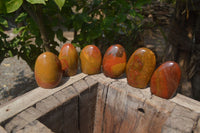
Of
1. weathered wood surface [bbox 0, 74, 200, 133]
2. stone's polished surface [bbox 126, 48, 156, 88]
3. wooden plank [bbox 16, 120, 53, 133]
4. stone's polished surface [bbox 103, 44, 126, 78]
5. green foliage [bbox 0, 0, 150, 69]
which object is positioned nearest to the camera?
wooden plank [bbox 16, 120, 53, 133]

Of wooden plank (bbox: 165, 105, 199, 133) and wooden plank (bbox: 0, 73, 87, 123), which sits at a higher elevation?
wooden plank (bbox: 0, 73, 87, 123)

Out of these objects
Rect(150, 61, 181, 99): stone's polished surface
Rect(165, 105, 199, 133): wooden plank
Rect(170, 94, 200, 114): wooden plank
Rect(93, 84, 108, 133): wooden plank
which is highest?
Rect(150, 61, 181, 99): stone's polished surface

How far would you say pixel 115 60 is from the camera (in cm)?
109

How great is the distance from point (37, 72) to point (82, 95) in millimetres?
303

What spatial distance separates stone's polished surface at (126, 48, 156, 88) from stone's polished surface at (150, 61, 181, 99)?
0.05 m

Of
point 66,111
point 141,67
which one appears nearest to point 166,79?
point 141,67

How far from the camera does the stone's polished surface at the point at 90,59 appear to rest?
111 cm

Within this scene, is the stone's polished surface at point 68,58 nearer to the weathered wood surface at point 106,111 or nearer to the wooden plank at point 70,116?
the weathered wood surface at point 106,111

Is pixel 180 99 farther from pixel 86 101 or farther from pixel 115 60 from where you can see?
pixel 86 101

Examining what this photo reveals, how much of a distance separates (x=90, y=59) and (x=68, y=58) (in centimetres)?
14

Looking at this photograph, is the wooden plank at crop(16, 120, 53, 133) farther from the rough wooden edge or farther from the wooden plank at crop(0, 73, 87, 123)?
the rough wooden edge

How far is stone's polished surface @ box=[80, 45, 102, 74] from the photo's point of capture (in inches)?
43.6

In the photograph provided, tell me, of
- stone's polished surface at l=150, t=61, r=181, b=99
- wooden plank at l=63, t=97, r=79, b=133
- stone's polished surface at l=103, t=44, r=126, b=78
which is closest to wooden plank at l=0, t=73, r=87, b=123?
wooden plank at l=63, t=97, r=79, b=133

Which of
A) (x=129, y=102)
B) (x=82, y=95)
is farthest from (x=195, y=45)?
(x=82, y=95)
